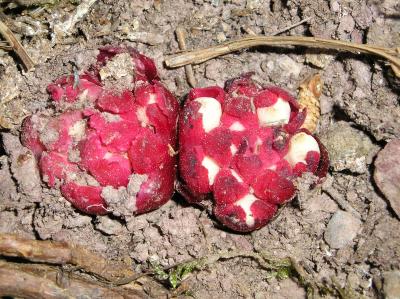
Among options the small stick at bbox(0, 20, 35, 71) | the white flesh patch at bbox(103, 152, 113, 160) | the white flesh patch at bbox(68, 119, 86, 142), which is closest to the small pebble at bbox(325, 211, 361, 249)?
the white flesh patch at bbox(103, 152, 113, 160)

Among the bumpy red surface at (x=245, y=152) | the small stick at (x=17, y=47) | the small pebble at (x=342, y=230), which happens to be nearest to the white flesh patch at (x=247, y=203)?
the bumpy red surface at (x=245, y=152)

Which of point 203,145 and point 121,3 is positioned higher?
point 121,3

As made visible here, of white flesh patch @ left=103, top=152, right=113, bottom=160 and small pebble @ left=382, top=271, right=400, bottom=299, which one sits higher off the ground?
white flesh patch @ left=103, top=152, right=113, bottom=160

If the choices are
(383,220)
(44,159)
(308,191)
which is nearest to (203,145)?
(308,191)

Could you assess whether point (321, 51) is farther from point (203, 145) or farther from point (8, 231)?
point (8, 231)

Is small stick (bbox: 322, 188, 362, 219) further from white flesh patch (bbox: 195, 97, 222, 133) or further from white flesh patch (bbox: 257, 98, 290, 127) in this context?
white flesh patch (bbox: 195, 97, 222, 133)
